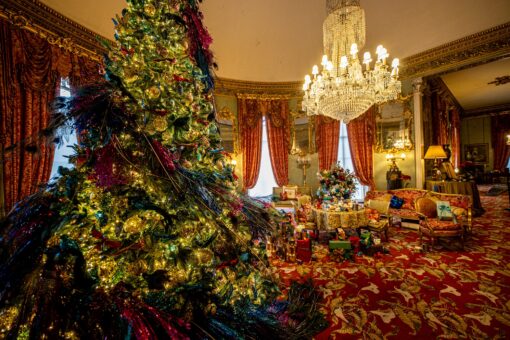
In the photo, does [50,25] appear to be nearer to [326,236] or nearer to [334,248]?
[334,248]

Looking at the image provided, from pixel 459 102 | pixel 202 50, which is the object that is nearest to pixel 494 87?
pixel 459 102

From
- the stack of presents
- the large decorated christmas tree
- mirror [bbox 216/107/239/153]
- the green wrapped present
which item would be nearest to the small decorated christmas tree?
the stack of presents

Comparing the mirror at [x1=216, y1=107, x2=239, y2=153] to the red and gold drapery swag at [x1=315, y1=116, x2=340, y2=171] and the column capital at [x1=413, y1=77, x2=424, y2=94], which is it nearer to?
the red and gold drapery swag at [x1=315, y1=116, x2=340, y2=171]

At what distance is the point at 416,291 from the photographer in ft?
8.44

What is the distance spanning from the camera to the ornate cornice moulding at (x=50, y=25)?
293 cm

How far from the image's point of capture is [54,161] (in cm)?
351

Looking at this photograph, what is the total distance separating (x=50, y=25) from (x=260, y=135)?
202 inches

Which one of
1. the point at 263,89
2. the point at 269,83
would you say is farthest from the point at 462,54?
the point at 263,89

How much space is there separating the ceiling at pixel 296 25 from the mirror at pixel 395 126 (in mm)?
1314

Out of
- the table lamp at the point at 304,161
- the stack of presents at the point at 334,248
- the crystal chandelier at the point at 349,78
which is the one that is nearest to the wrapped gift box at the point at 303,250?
the stack of presents at the point at 334,248

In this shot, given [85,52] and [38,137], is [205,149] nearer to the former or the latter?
[38,137]

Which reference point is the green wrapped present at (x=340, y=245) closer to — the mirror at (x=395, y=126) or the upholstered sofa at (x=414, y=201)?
the upholstered sofa at (x=414, y=201)

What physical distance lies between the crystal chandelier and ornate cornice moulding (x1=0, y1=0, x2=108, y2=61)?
3.52m

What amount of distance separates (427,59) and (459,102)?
274 inches
